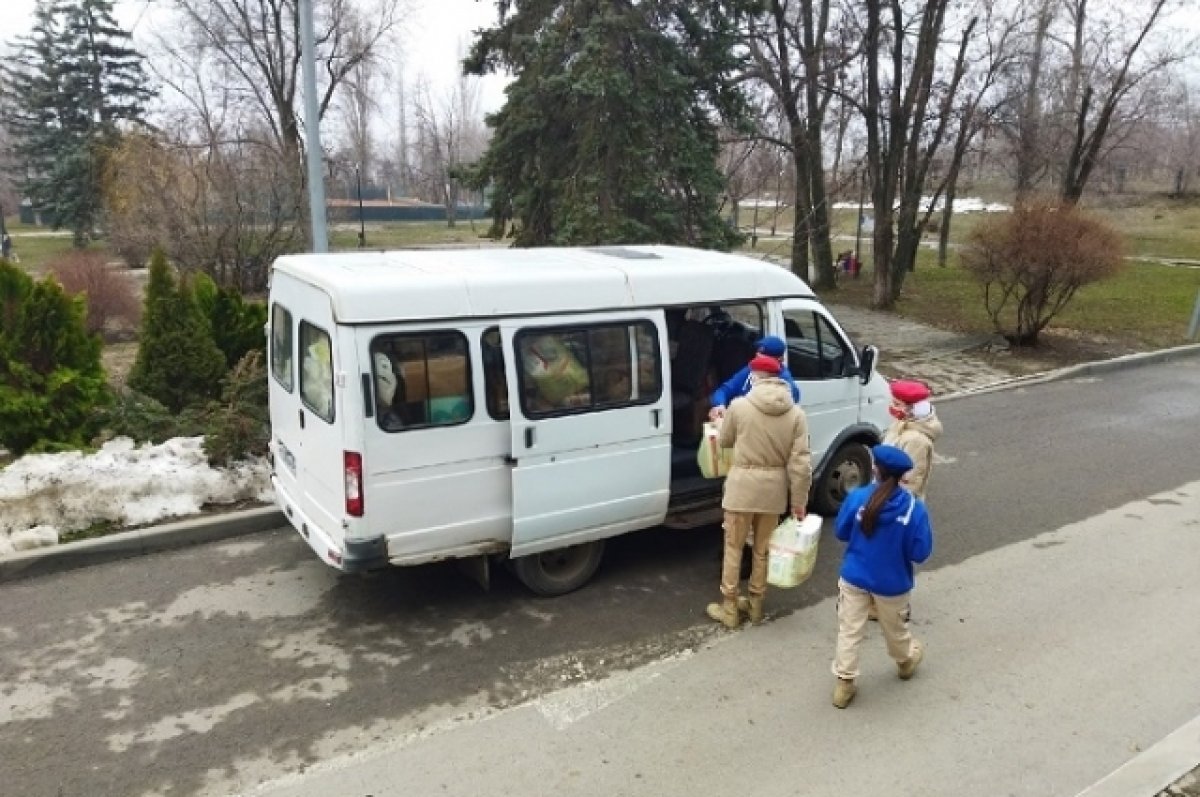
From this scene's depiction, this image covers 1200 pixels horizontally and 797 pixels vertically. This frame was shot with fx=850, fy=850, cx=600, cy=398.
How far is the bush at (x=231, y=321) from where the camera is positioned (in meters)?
9.09

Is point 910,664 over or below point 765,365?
below

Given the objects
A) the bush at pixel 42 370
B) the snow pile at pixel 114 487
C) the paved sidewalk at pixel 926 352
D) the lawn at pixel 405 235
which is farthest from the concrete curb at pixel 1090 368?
the lawn at pixel 405 235

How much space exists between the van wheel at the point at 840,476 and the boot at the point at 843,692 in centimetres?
257

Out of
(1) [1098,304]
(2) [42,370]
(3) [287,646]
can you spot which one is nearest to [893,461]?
(3) [287,646]

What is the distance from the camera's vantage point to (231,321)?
30.2 feet

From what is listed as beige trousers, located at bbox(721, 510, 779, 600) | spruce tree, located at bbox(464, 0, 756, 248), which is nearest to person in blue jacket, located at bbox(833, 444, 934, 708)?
beige trousers, located at bbox(721, 510, 779, 600)

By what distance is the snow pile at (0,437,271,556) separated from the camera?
255 inches

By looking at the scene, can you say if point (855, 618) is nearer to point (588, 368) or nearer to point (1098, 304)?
point (588, 368)

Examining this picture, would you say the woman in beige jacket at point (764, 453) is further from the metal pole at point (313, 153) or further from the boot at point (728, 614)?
the metal pole at point (313, 153)

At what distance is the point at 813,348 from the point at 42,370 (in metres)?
6.72

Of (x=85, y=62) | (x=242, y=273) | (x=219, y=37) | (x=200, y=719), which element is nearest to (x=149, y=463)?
(x=200, y=719)

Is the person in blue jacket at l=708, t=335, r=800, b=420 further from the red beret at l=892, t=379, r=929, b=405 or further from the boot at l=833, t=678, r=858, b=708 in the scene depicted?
the boot at l=833, t=678, r=858, b=708

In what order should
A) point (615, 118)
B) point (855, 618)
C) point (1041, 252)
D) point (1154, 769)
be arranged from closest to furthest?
point (1154, 769), point (855, 618), point (615, 118), point (1041, 252)

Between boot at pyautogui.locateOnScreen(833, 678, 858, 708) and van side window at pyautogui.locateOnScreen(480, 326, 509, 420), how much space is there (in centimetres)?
249
